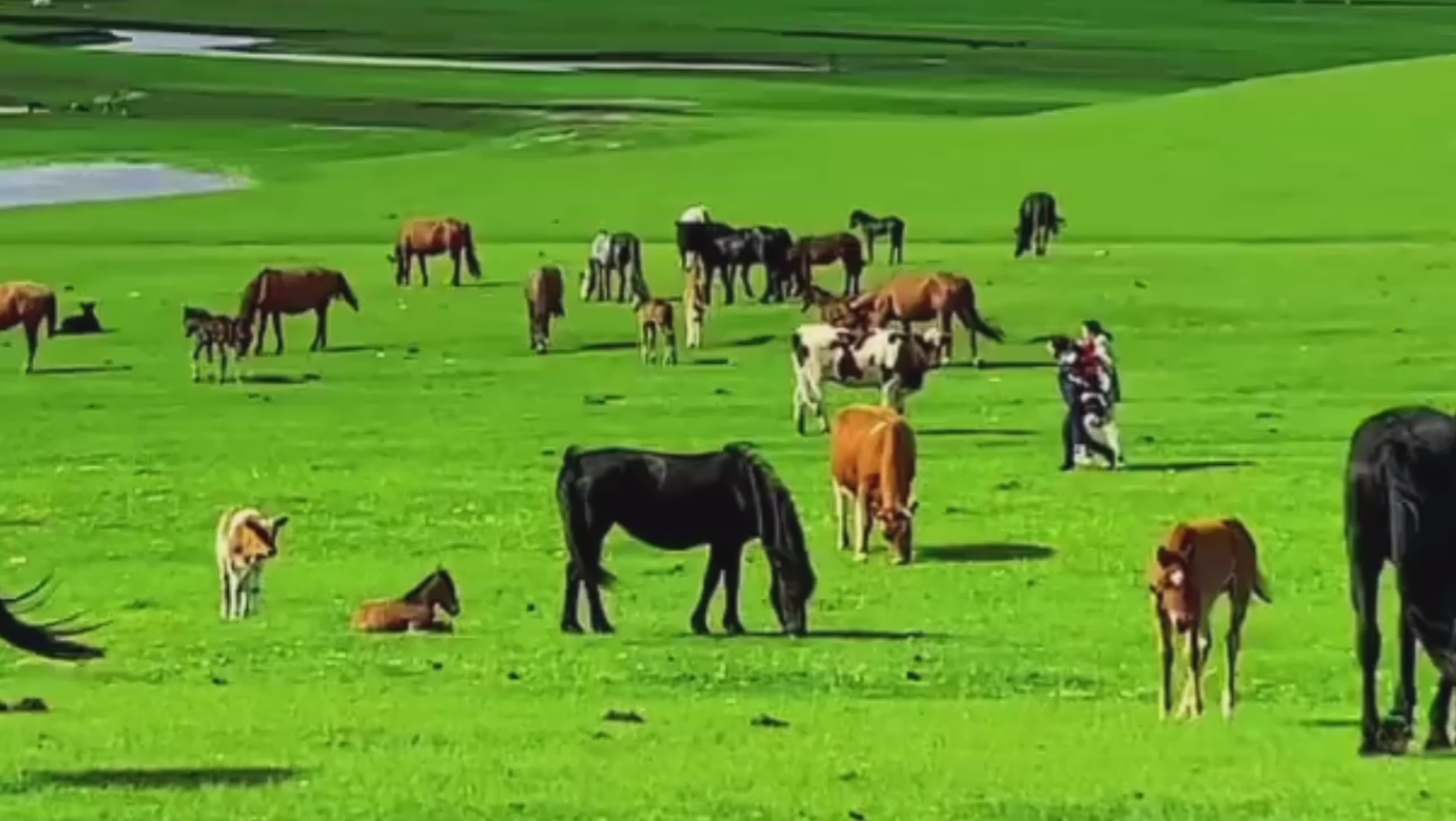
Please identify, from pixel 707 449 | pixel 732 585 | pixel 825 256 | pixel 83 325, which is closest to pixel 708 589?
pixel 732 585

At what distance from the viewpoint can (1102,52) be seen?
119312 millimetres

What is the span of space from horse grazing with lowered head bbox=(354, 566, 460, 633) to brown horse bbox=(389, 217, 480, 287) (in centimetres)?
2722

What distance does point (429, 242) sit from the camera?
4694cm

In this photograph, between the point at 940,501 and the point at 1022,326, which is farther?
the point at 1022,326

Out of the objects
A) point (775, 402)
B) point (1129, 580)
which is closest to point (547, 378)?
point (775, 402)

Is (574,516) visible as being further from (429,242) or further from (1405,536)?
(429,242)

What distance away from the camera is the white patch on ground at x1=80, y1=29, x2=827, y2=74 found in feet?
351

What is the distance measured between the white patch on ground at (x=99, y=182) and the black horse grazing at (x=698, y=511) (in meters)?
45.4

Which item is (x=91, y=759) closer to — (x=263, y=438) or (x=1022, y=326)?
(x=263, y=438)

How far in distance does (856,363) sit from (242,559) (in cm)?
1023

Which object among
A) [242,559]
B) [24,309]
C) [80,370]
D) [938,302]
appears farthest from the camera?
[24,309]

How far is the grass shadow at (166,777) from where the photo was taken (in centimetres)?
1358

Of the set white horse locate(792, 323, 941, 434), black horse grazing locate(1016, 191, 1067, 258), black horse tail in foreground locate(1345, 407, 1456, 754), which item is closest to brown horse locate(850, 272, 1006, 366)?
white horse locate(792, 323, 941, 434)

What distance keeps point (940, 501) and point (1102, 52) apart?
95.3 meters
